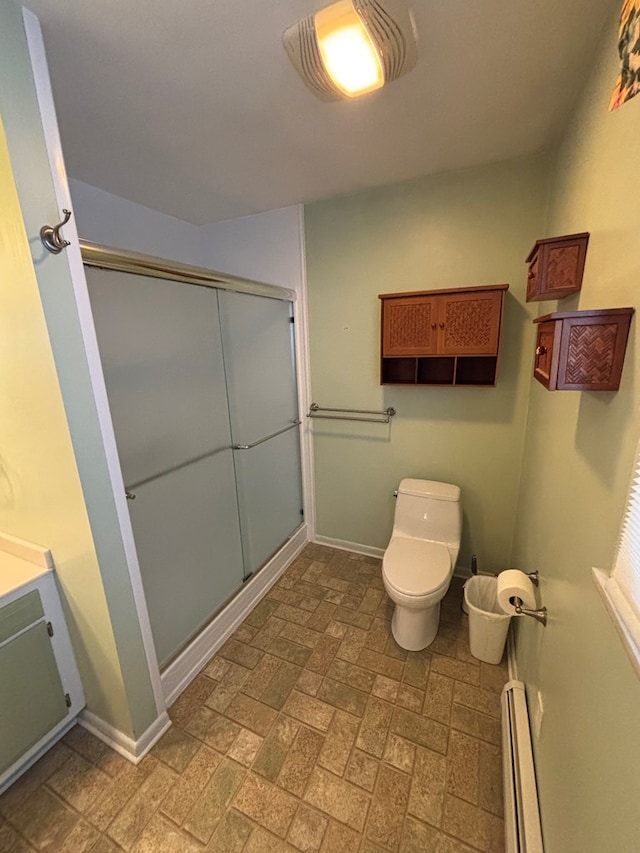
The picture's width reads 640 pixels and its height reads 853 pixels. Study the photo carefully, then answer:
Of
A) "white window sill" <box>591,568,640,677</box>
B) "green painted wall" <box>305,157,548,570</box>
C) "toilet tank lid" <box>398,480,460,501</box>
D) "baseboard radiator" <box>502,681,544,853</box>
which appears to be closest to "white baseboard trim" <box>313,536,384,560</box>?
"green painted wall" <box>305,157,548,570</box>

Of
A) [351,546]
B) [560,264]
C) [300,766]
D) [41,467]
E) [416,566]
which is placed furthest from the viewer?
[351,546]

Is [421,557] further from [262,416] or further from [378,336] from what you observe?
[378,336]

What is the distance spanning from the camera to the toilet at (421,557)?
1676 mm

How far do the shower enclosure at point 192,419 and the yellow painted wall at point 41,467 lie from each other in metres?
0.20

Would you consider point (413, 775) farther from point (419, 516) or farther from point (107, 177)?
point (107, 177)

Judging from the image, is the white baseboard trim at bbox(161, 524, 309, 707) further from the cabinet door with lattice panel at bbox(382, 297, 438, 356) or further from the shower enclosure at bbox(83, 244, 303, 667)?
the cabinet door with lattice panel at bbox(382, 297, 438, 356)

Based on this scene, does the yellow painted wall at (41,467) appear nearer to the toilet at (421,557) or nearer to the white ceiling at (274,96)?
the white ceiling at (274,96)

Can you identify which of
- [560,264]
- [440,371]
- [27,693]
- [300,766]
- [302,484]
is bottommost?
[300,766]

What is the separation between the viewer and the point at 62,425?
1085mm

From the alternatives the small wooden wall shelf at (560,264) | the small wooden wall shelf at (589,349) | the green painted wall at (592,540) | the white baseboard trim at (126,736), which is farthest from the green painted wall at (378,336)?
the white baseboard trim at (126,736)

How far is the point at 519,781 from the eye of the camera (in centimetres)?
110

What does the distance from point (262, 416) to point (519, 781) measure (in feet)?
6.25

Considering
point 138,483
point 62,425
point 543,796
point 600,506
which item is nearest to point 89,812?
point 138,483

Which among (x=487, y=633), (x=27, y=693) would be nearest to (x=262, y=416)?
(x=27, y=693)
